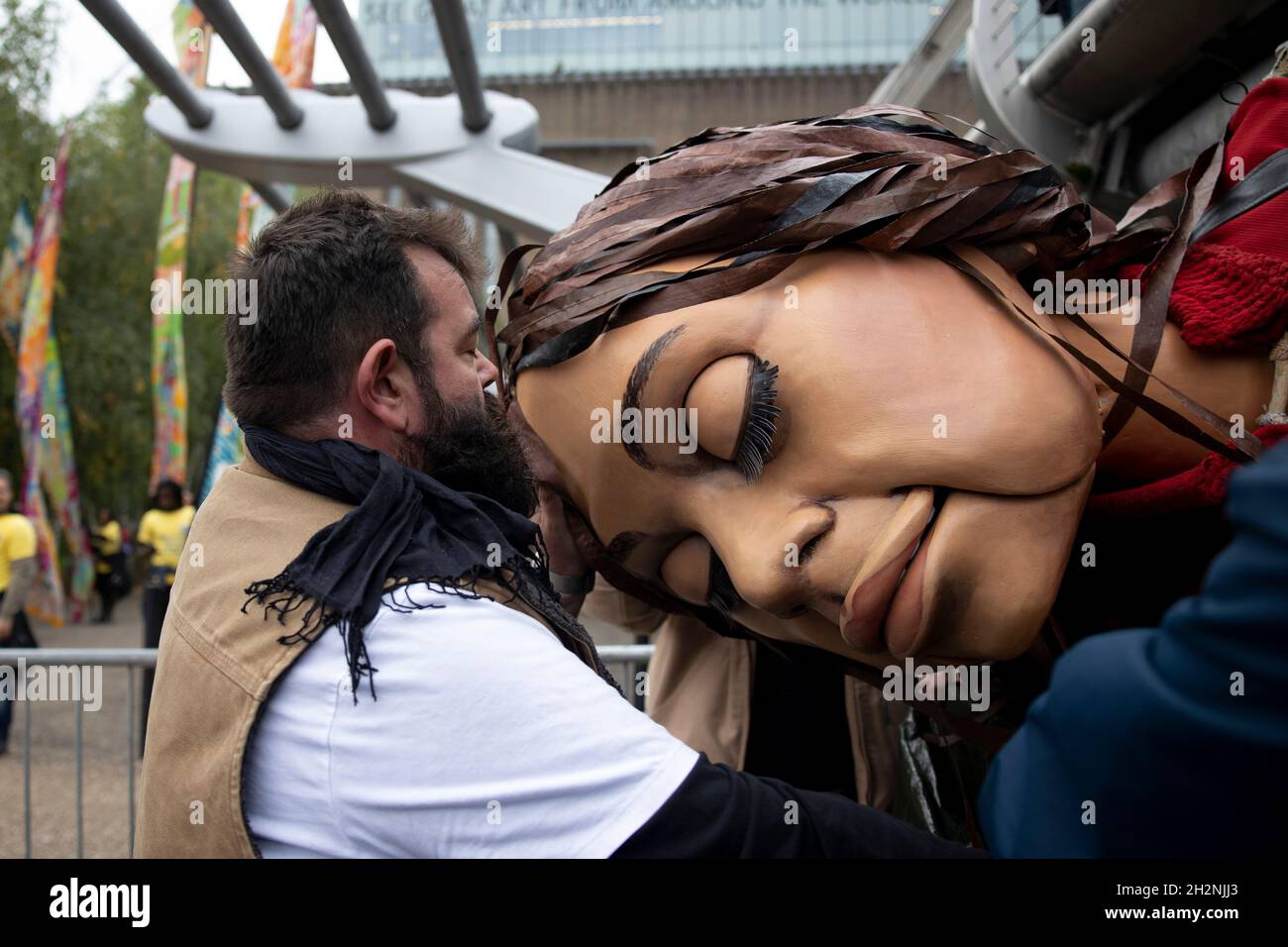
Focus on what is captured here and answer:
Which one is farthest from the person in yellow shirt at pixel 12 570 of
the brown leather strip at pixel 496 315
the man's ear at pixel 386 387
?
the man's ear at pixel 386 387

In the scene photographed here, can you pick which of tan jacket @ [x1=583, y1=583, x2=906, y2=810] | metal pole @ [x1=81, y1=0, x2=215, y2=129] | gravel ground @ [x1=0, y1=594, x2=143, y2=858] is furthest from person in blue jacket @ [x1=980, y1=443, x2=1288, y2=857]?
gravel ground @ [x1=0, y1=594, x2=143, y2=858]

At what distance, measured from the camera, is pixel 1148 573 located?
1.70 meters

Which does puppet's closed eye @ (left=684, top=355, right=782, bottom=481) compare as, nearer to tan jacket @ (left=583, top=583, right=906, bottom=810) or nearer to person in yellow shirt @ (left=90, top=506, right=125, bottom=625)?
Result: tan jacket @ (left=583, top=583, right=906, bottom=810)

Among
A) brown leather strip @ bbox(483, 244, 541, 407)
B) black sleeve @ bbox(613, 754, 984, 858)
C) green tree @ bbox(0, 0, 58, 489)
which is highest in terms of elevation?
green tree @ bbox(0, 0, 58, 489)

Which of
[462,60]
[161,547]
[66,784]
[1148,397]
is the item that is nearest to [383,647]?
[1148,397]

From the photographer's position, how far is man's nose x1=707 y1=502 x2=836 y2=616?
57.0 inches

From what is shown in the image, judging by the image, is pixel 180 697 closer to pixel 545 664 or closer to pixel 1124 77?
pixel 545 664

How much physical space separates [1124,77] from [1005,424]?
2.04 metres

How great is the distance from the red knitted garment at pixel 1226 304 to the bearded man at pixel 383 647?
61cm

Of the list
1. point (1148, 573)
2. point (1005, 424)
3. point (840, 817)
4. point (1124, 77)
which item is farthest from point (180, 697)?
point (1124, 77)

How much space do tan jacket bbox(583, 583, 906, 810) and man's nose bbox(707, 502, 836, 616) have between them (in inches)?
33.6

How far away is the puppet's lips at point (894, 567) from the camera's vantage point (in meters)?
1.39

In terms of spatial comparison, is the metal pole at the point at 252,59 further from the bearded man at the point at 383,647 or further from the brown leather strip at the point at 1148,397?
the brown leather strip at the point at 1148,397

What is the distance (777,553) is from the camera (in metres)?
1.46
